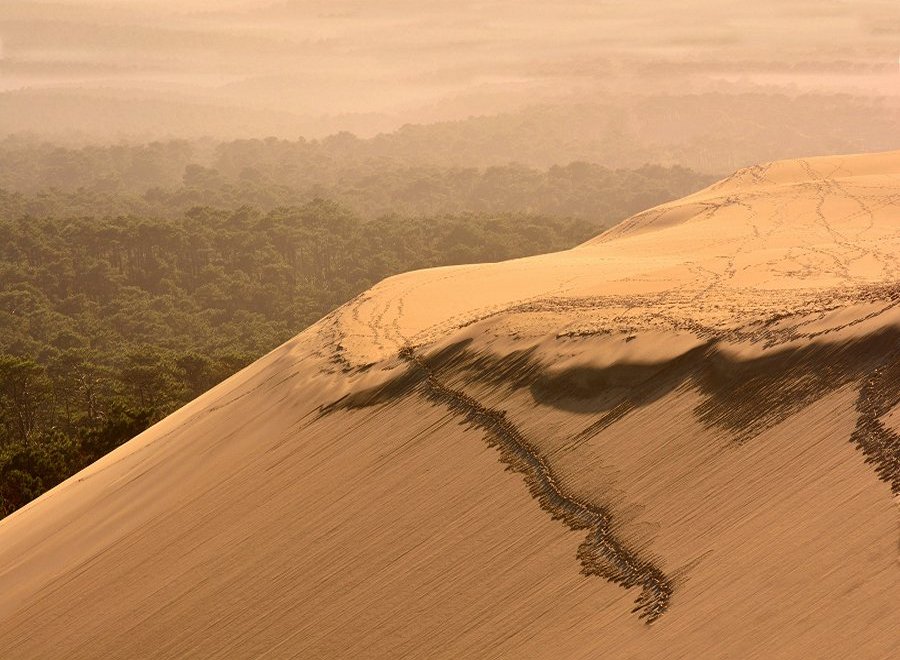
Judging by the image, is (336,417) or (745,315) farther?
(336,417)

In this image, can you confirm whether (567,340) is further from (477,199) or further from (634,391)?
(477,199)

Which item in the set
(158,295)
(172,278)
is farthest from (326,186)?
(158,295)

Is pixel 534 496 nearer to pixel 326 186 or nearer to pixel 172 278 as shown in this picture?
pixel 172 278

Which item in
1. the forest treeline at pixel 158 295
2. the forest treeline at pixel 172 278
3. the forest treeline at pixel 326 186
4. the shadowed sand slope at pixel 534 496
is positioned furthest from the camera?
the forest treeline at pixel 326 186

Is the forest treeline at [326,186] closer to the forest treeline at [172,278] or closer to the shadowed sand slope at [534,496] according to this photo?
the forest treeline at [172,278]

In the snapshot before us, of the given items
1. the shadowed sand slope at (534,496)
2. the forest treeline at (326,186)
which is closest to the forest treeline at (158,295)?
the shadowed sand slope at (534,496)

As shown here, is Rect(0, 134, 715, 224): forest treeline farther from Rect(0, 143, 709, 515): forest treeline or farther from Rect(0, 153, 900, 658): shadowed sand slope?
Rect(0, 153, 900, 658): shadowed sand slope

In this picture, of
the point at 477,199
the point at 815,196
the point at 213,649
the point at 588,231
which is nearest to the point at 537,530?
the point at 213,649
